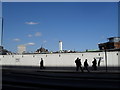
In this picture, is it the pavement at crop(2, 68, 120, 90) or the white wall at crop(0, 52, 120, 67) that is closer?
the pavement at crop(2, 68, 120, 90)

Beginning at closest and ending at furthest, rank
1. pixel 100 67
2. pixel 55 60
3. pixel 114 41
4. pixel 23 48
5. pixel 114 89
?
pixel 114 89 → pixel 100 67 → pixel 23 48 → pixel 55 60 → pixel 114 41

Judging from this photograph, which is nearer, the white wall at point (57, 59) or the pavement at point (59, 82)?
the pavement at point (59, 82)

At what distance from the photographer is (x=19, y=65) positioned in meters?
46.4

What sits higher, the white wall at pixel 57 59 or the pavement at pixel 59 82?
the white wall at pixel 57 59

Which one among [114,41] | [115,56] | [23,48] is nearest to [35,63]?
[23,48]

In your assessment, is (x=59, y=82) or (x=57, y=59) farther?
(x=57, y=59)

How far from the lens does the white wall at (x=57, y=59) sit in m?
36.7

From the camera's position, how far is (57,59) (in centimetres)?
4228

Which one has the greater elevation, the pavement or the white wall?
the white wall

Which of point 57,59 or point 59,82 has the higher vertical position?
point 57,59

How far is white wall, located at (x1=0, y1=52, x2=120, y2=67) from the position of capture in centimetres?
3666

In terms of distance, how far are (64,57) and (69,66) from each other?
6.02 ft

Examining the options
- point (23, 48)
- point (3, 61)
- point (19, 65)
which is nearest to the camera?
point (23, 48)

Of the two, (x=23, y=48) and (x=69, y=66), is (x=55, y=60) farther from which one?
(x=23, y=48)
